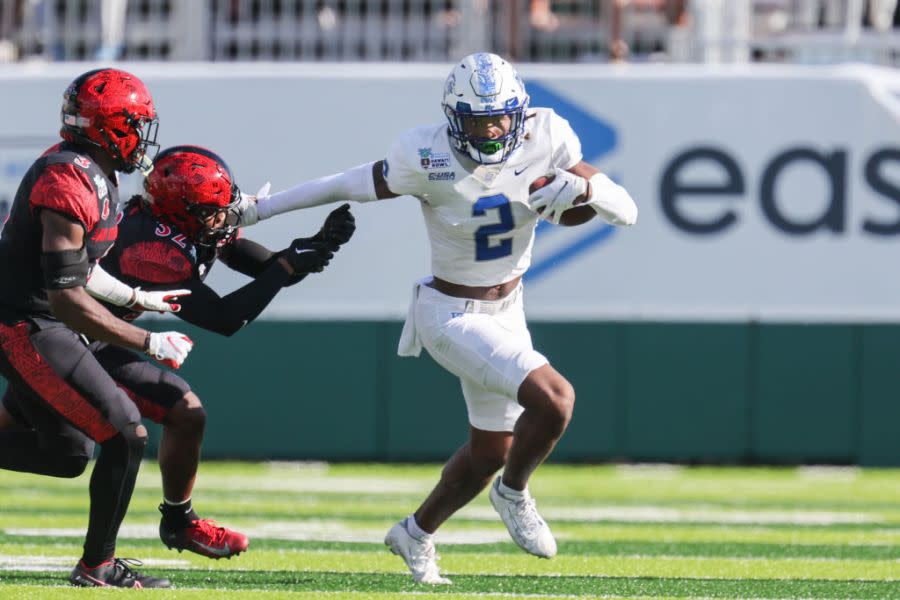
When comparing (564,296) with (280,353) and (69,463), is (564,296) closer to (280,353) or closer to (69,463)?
(280,353)

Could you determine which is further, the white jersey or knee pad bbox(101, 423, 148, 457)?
the white jersey

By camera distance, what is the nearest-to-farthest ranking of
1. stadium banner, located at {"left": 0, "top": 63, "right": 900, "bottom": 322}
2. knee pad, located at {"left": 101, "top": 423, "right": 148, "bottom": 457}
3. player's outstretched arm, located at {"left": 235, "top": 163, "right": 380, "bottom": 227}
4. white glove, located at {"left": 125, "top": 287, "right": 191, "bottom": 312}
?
knee pad, located at {"left": 101, "top": 423, "right": 148, "bottom": 457} < white glove, located at {"left": 125, "top": 287, "right": 191, "bottom": 312} < player's outstretched arm, located at {"left": 235, "top": 163, "right": 380, "bottom": 227} < stadium banner, located at {"left": 0, "top": 63, "right": 900, "bottom": 322}

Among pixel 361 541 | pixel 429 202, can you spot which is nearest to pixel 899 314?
pixel 361 541

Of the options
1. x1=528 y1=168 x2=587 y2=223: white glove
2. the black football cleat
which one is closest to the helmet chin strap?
x1=528 y1=168 x2=587 y2=223: white glove

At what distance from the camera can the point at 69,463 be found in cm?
579

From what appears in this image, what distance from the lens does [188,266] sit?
229 inches

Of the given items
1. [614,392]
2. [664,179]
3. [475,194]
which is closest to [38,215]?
[475,194]

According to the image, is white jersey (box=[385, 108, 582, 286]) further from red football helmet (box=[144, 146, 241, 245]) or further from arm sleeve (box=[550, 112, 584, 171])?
red football helmet (box=[144, 146, 241, 245])

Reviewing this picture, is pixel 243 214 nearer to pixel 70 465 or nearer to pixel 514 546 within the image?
pixel 70 465

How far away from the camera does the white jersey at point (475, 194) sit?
5875 millimetres

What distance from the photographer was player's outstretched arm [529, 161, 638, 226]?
18.3ft

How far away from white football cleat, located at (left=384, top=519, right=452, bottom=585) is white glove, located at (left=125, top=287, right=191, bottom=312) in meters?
1.15

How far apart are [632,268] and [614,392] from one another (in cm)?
91

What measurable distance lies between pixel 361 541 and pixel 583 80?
17.2ft
